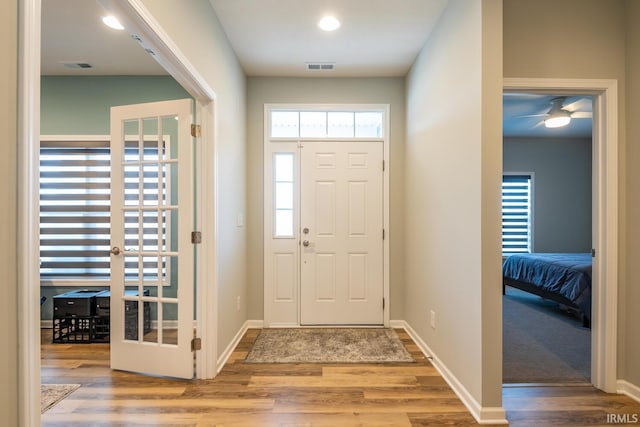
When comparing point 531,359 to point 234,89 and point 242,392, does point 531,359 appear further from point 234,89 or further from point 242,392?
point 234,89

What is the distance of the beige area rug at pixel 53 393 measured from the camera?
6.81 ft

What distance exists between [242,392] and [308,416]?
0.53 metres

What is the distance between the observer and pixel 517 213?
623cm

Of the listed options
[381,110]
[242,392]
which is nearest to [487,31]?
[381,110]

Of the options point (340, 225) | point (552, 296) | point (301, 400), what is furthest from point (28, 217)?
point (552, 296)

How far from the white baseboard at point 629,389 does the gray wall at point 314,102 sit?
1790 millimetres

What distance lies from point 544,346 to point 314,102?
132 inches

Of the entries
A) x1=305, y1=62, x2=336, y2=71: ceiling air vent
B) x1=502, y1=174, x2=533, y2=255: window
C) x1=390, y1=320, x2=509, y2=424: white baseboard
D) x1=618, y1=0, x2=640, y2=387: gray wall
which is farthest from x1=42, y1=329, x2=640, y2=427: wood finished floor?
x1=502, y1=174, x2=533, y2=255: window

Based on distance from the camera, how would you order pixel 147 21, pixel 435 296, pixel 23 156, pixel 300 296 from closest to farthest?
pixel 23 156 → pixel 147 21 → pixel 435 296 → pixel 300 296

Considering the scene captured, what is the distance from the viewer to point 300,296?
3.57m

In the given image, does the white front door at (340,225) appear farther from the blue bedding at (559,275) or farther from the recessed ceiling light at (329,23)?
the blue bedding at (559,275)

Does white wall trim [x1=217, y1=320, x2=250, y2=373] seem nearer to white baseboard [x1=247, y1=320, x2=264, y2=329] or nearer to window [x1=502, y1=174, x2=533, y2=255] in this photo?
white baseboard [x1=247, y1=320, x2=264, y2=329]

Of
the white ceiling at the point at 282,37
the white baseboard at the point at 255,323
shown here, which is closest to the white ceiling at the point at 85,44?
the white ceiling at the point at 282,37

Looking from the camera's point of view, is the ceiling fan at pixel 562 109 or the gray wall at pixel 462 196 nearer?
the gray wall at pixel 462 196
